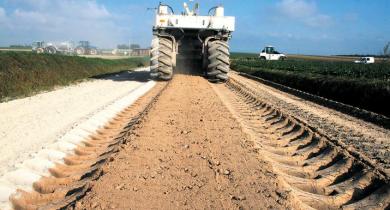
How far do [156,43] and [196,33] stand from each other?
233 centimetres

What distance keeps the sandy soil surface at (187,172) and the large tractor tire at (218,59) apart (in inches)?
332

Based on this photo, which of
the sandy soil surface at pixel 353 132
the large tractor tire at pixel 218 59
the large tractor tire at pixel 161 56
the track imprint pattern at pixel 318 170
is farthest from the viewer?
the large tractor tire at pixel 218 59

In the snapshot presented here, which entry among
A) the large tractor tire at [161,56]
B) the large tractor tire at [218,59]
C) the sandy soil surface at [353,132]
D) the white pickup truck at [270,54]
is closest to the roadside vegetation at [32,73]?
the large tractor tire at [161,56]

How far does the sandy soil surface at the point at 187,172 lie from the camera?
452 cm

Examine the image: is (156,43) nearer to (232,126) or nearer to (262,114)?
(262,114)

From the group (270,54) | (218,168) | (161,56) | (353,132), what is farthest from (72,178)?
(270,54)

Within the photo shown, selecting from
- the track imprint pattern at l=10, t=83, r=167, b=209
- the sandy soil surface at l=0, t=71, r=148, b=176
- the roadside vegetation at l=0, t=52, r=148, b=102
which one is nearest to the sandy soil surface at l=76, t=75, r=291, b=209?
the track imprint pattern at l=10, t=83, r=167, b=209

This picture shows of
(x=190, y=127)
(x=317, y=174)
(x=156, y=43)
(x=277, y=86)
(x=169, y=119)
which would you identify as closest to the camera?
(x=317, y=174)

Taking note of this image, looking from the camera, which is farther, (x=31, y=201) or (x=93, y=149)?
(x=93, y=149)

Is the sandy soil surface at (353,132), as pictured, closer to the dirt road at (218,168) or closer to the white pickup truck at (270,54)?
the dirt road at (218,168)

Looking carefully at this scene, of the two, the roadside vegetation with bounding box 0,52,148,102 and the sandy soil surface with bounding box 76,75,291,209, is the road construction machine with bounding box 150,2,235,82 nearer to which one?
the roadside vegetation with bounding box 0,52,148,102

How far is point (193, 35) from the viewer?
62.5 feet

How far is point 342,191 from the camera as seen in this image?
5.21m

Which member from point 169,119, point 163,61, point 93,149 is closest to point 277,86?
point 163,61
